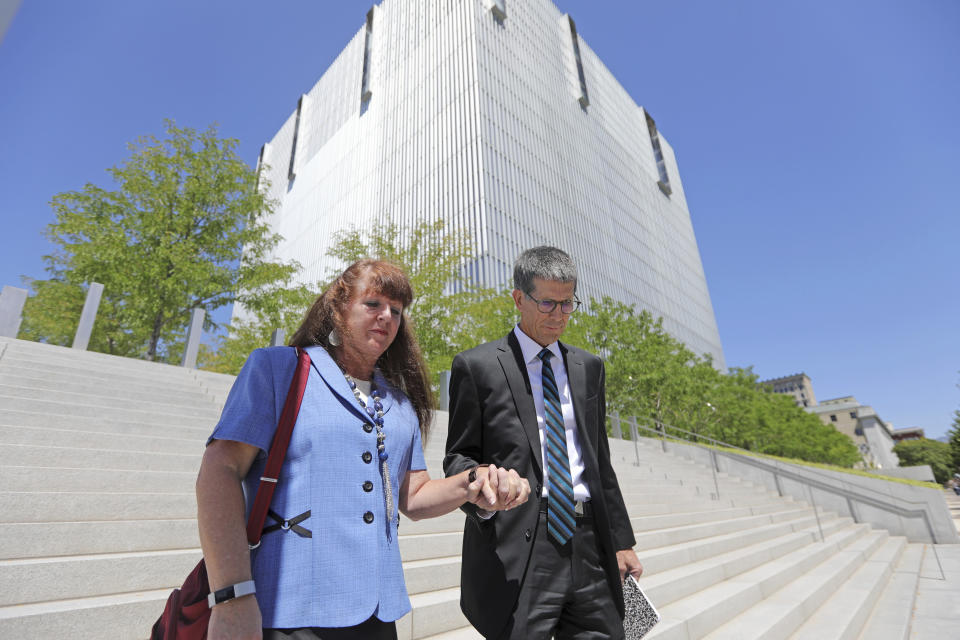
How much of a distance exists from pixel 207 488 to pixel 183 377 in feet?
29.9

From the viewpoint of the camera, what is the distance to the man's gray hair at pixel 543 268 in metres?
2.06

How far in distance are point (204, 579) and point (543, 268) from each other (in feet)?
5.35

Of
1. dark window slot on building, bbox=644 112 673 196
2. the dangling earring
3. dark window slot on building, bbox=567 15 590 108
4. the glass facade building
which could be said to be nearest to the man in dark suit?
the dangling earring

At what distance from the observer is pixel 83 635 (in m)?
2.18

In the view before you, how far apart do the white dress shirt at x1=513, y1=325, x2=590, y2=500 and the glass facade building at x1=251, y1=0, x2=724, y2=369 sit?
33.8 m

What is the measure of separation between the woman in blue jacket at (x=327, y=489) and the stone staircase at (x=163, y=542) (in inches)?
76.8

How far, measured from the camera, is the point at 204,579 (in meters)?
1.10

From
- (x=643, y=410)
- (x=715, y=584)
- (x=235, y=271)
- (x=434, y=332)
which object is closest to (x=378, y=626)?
(x=715, y=584)

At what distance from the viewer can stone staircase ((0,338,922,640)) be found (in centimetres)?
249

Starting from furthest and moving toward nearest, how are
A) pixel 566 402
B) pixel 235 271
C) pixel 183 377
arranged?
pixel 235 271
pixel 183 377
pixel 566 402

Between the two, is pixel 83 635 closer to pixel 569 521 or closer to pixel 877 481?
pixel 569 521

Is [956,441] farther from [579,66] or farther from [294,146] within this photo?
[294,146]

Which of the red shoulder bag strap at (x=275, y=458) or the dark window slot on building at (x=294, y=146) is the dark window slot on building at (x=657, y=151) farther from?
the red shoulder bag strap at (x=275, y=458)

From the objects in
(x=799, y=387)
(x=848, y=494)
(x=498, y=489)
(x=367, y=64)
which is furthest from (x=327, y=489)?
(x=799, y=387)
